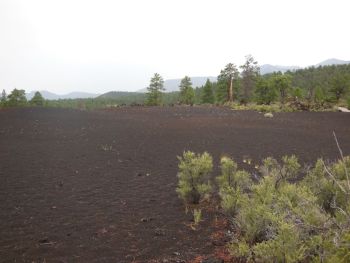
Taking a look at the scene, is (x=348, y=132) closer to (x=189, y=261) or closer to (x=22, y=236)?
(x=189, y=261)

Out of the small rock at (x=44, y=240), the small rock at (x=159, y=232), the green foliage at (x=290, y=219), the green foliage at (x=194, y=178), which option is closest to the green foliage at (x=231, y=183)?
the green foliage at (x=290, y=219)

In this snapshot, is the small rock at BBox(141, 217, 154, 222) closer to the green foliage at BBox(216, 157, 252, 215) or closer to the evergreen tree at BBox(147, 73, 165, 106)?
the green foliage at BBox(216, 157, 252, 215)

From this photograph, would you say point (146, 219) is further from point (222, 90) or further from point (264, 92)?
point (222, 90)

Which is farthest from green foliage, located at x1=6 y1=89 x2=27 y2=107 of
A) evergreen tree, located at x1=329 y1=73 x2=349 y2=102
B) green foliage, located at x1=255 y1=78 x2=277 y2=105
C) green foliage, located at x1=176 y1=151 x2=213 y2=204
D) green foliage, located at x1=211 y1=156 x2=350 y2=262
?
evergreen tree, located at x1=329 y1=73 x2=349 y2=102

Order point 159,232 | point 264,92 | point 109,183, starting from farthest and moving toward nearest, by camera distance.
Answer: point 264,92 < point 109,183 < point 159,232

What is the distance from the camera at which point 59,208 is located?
22.4ft

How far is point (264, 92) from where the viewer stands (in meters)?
43.8

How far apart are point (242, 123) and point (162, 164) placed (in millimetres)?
11060

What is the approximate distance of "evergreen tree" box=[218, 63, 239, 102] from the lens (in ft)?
146

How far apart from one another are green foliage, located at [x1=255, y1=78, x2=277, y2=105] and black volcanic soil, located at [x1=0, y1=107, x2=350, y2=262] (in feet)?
80.9

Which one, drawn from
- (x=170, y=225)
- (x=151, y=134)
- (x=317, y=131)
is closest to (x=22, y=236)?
(x=170, y=225)

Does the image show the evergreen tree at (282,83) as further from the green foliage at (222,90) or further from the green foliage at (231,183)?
the green foliage at (231,183)

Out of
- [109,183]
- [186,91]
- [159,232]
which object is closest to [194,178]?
[159,232]

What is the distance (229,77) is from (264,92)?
17.7 ft
